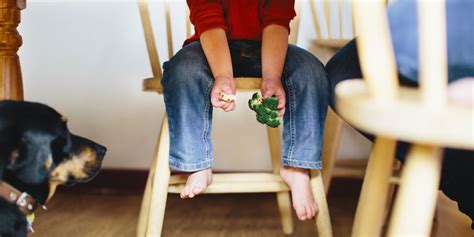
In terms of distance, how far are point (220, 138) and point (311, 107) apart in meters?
0.77

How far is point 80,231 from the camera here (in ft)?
4.07

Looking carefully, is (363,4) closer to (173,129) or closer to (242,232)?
(173,129)

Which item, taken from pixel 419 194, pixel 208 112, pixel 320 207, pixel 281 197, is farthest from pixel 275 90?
pixel 419 194

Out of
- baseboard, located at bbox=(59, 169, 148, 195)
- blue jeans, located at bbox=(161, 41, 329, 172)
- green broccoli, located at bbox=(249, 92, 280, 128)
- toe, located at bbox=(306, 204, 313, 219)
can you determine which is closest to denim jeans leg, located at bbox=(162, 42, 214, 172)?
blue jeans, located at bbox=(161, 41, 329, 172)

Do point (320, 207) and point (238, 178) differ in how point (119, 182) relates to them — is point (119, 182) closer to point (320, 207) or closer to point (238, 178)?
point (238, 178)

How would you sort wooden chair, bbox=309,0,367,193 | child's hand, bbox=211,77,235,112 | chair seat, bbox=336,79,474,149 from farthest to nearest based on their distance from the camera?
wooden chair, bbox=309,0,367,193 → child's hand, bbox=211,77,235,112 → chair seat, bbox=336,79,474,149

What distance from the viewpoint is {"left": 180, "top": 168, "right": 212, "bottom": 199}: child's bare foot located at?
954 millimetres

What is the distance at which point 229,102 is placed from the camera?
92 centimetres

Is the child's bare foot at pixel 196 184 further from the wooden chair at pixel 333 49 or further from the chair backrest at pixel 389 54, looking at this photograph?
the chair backrest at pixel 389 54

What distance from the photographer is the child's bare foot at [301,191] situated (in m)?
0.96

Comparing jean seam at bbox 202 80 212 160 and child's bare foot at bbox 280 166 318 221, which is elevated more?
jean seam at bbox 202 80 212 160

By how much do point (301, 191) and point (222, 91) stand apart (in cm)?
25

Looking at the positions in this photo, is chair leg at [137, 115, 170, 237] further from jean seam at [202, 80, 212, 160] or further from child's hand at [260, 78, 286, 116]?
child's hand at [260, 78, 286, 116]

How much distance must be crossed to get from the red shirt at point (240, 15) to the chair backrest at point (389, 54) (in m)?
0.59
